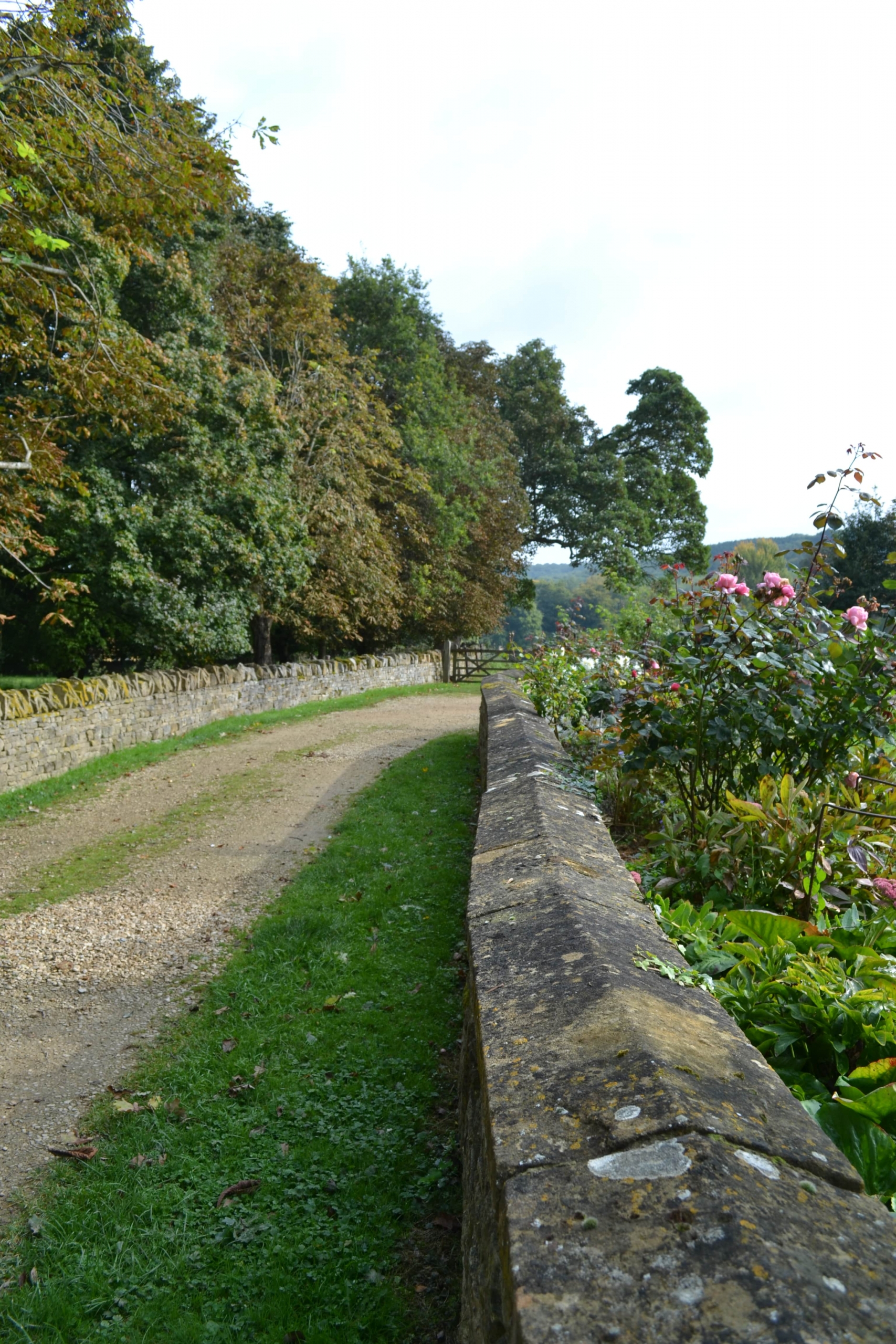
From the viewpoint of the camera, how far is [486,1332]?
1.53 m

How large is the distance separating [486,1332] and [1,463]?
27.2 feet

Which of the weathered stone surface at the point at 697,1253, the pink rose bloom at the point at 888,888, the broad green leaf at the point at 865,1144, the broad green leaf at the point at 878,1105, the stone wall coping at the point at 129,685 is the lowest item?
the broad green leaf at the point at 865,1144

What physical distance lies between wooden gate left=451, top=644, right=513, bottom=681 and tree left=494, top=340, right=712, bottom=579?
1092cm

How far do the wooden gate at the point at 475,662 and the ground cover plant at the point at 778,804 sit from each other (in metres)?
21.3

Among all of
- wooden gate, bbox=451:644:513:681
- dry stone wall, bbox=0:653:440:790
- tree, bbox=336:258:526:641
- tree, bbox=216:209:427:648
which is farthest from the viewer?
wooden gate, bbox=451:644:513:681

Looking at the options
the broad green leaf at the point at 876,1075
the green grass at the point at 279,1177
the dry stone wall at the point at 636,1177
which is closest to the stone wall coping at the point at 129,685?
the green grass at the point at 279,1177

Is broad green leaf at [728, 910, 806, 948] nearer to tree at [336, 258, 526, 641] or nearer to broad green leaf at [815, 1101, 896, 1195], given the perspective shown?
broad green leaf at [815, 1101, 896, 1195]

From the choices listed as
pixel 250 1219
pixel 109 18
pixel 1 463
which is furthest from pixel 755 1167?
pixel 109 18

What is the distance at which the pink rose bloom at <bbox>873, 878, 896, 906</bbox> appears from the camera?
9.37ft

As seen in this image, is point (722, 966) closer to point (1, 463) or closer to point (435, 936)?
point (435, 936)

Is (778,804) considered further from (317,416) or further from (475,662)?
(475,662)

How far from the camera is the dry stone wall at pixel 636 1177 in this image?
3.74 ft

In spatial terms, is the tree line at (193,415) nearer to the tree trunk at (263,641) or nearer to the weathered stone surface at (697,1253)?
the tree trunk at (263,641)

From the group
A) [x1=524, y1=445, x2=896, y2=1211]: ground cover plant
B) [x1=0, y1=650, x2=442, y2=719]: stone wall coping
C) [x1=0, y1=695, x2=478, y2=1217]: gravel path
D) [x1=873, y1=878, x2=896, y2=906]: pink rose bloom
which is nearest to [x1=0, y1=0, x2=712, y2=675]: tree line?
[x1=0, y1=650, x2=442, y2=719]: stone wall coping
